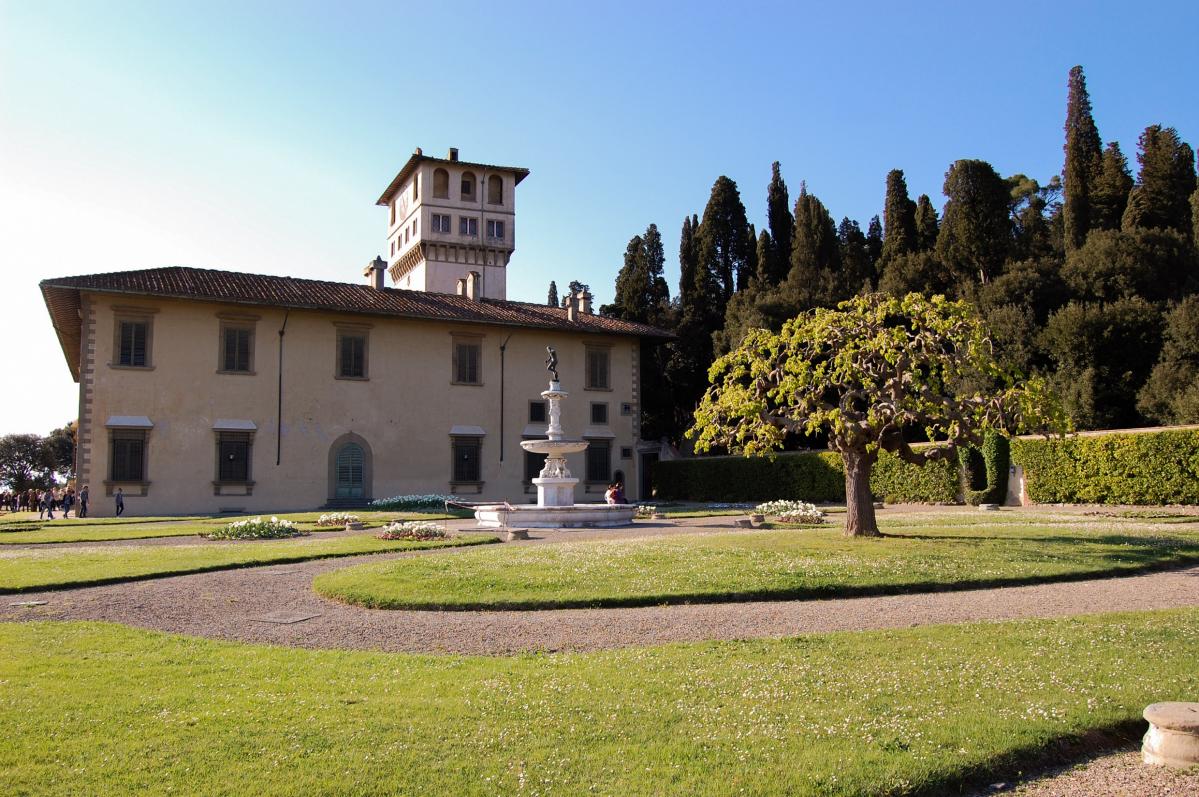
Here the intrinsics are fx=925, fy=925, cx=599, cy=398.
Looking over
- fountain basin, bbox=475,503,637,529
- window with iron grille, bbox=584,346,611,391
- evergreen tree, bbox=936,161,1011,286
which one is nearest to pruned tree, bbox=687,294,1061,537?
fountain basin, bbox=475,503,637,529

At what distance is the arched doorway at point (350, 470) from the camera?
119 feet

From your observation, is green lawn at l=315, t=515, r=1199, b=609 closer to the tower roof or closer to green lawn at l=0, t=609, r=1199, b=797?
green lawn at l=0, t=609, r=1199, b=797

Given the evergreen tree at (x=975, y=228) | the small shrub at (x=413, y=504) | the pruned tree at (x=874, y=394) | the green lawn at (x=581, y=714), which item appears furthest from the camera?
the evergreen tree at (x=975, y=228)

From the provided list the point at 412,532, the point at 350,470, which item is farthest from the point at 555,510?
the point at 350,470

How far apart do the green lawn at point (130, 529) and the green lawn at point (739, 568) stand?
951 centimetres

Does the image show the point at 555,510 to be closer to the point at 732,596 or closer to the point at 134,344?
the point at 732,596

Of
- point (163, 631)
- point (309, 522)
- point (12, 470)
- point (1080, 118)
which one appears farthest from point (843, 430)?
point (12, 470)

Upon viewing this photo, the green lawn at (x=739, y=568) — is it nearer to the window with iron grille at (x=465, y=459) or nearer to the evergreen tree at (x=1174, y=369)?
the window with iron grille at (x=465, y=459)

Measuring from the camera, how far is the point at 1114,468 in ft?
87.8

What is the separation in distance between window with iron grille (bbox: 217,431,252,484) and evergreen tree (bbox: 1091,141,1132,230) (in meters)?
48.5

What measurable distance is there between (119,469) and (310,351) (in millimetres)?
7967

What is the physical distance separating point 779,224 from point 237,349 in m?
36.0

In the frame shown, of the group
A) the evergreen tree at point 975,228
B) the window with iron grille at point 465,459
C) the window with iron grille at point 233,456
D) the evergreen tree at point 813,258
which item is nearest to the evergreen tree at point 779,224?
the evergreen tree at point 813,258

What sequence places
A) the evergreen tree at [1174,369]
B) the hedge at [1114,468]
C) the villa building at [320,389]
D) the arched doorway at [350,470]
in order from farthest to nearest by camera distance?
the arched doorway at [350,470], the evergreen tree at [1174,369], the villa building at [320,389], the hedge at [1114,468]
